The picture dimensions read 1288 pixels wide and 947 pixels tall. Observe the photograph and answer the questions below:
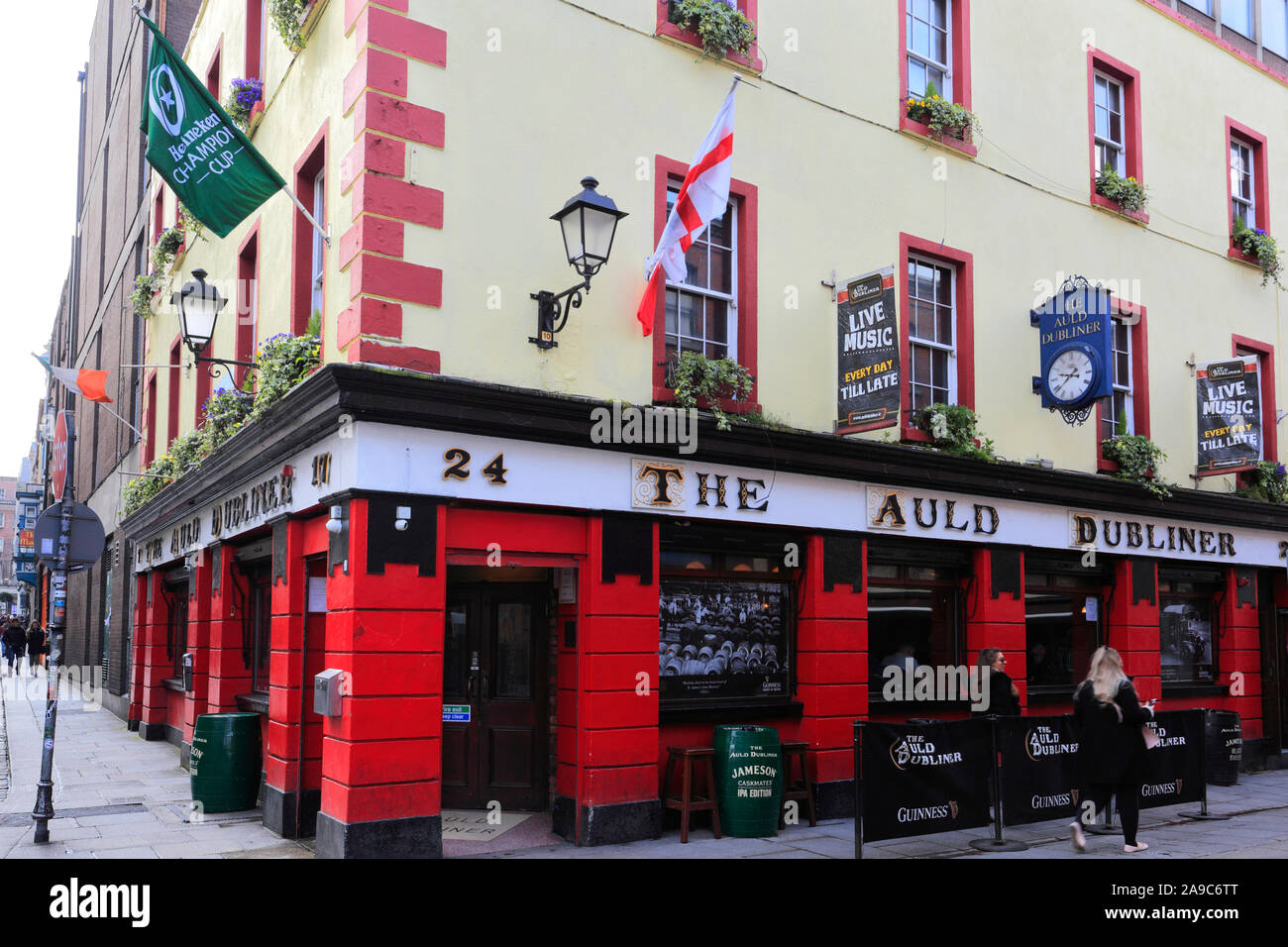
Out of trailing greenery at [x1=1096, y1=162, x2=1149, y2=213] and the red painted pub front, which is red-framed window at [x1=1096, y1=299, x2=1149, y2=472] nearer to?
the red painted pub front

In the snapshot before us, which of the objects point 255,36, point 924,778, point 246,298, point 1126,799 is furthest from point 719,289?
point 255,36

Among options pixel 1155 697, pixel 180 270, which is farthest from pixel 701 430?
pixel 180 270

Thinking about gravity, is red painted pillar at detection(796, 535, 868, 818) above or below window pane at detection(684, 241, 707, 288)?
below

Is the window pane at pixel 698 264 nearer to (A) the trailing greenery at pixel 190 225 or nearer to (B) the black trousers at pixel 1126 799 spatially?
(B) the black trousers at pixel 1126 799

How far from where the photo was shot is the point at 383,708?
347 inches

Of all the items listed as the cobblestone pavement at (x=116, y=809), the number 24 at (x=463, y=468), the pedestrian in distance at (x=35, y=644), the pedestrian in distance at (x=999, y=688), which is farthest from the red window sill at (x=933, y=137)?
the pedestrian in distance at (x=35, y=644)

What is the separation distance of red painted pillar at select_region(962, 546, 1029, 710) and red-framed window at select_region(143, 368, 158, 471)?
1520 centimetres

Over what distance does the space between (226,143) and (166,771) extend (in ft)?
28.7

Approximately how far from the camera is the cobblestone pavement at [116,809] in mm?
9594

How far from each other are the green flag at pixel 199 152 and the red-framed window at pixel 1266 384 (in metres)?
15.2

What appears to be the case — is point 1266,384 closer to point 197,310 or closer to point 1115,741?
point 1115,741

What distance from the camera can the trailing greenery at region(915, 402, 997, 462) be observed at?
1295 cm

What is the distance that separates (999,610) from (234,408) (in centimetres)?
976

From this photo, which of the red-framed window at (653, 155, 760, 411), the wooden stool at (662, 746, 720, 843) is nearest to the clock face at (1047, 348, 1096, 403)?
the red-framed window at (653, 155, 760, 411)
